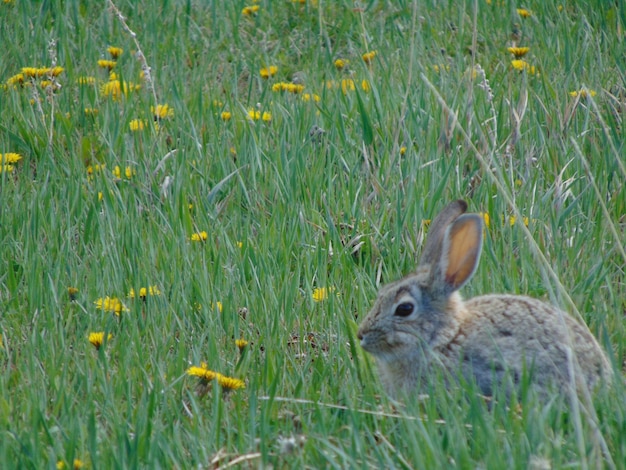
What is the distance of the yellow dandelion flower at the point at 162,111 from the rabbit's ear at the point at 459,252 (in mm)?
2508

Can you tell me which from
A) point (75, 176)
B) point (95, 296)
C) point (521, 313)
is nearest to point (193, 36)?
point (75, 176)

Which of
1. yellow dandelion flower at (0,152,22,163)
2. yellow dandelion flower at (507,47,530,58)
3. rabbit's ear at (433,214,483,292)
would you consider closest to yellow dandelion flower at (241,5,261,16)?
yellow dandelion flower at (507,47,530,58)

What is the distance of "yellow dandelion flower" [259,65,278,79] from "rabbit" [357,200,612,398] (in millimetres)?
2756

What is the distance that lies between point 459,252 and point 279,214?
49.9 inches

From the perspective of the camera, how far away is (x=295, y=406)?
11.3 feet

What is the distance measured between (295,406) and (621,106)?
3.11 metres

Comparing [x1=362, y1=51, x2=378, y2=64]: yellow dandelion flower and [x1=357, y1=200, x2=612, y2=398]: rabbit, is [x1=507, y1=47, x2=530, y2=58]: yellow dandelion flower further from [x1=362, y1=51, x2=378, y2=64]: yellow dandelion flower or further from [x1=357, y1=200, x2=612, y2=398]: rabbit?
[x1=357, y1=200, x2=612, y2=398]: rabbit

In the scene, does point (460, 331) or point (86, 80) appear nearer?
point (460, 331)

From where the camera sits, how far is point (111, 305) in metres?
4.09

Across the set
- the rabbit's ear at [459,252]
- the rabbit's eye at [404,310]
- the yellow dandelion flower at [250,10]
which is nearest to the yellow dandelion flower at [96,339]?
the rabbit's eye at [404,310]

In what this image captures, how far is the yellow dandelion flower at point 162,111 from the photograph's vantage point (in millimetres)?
5770

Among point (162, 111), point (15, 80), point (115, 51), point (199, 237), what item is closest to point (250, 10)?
point (115, 51)

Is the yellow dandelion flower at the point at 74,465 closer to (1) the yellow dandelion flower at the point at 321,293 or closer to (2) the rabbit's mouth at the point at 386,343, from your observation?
(2) the rabbit's mouth at the point at 386,343

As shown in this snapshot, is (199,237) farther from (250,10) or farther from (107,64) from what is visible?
(250,10)
